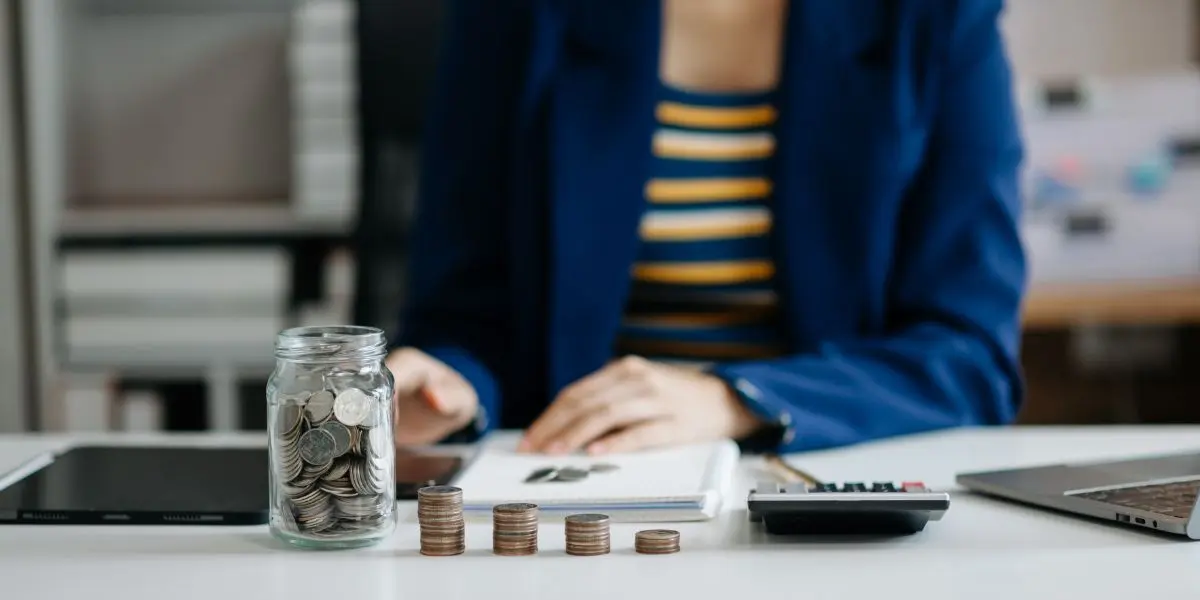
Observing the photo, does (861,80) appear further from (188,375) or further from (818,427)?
(188,375)

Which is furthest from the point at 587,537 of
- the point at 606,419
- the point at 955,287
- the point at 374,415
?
the point at 955,287

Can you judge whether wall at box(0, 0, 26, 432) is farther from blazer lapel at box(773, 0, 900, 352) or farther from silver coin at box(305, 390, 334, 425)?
silver coin at box(305, 390, 334, 425)

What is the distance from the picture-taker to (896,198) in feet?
3.55

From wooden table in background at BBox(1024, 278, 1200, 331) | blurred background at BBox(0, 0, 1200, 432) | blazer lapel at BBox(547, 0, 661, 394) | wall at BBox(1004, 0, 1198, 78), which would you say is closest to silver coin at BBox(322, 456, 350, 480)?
blazer lapel at BBox(547, 0, 661, 394)

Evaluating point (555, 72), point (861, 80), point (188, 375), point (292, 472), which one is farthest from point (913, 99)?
point (188, 375)

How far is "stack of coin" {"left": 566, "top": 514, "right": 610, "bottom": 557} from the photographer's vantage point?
58 cm

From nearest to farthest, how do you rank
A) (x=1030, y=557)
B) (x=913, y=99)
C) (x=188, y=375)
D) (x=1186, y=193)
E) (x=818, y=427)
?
(x=1030, y=557), (x=818, y=427), (x=913, y=99), (x=188, y=375), (x=1186, y=193)

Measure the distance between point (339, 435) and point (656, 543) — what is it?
6.2 inches

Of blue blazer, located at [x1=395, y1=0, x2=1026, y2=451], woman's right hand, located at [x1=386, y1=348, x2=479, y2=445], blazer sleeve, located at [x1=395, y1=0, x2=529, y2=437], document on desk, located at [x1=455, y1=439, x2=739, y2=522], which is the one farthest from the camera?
blazer sleeve, located at [x1=395, y1=0, x2=529, y2=437]

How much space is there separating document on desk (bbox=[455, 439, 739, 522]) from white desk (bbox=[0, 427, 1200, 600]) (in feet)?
0.05

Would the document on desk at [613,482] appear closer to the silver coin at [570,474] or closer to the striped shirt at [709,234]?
the silver coin at [570,474]

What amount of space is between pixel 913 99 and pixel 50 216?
5.76 ft

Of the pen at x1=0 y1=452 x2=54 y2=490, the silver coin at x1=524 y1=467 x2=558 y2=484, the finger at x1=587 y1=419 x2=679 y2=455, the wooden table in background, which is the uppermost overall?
the finger at x1=587 y1=419 x2=679 y2=455

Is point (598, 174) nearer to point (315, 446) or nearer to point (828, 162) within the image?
point (828, 162)
